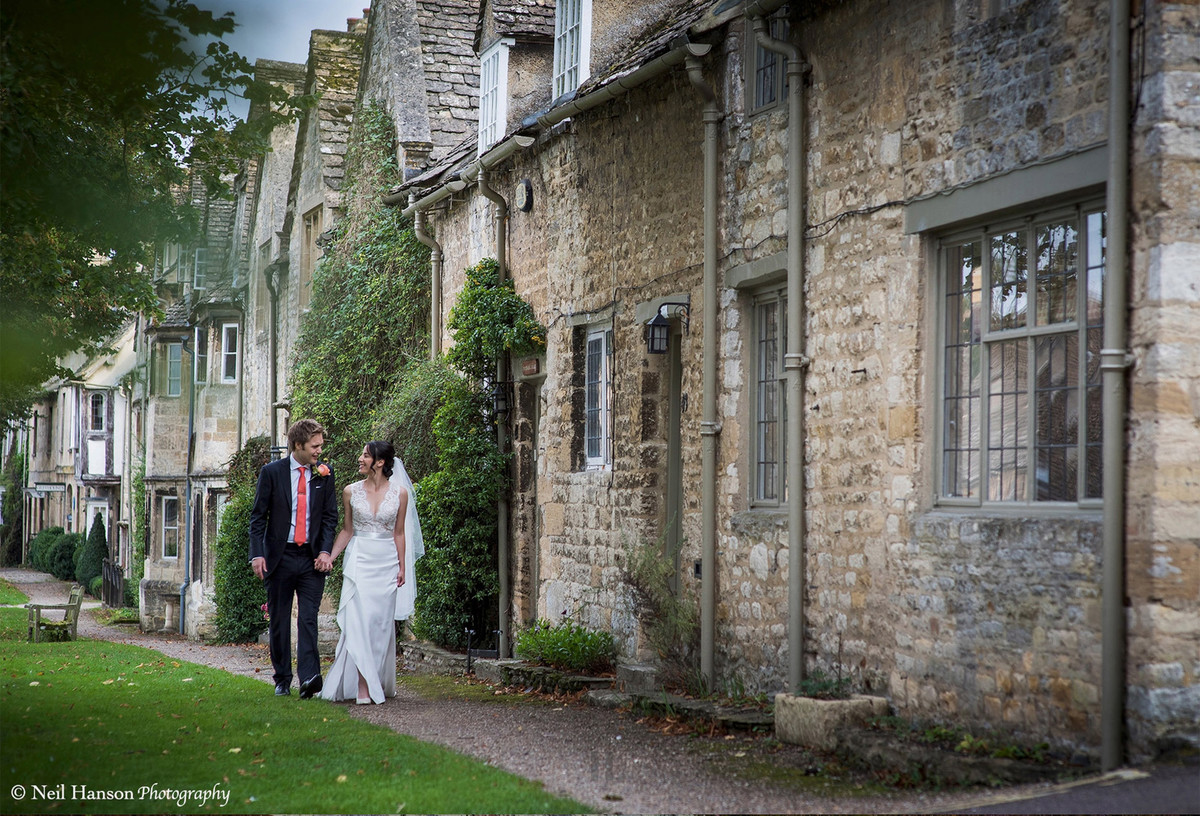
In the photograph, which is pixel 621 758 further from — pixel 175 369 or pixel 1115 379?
pixel 175 369

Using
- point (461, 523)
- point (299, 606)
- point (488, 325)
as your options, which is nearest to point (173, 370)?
point (461, 523)

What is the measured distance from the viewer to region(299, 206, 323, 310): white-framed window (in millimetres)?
22109

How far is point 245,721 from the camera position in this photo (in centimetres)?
812

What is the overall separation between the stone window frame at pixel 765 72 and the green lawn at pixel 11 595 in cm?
2987

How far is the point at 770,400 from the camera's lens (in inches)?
366

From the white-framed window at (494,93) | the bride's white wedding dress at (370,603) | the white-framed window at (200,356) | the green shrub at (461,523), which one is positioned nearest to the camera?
the bride's white wedding dress at (370,603)

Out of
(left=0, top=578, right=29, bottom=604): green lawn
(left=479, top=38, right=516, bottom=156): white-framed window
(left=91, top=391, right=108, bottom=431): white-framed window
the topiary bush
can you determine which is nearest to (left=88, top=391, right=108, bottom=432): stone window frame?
(left=91, top=391, right=108, bottom=431): white-framed window

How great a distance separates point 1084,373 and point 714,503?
144 inches

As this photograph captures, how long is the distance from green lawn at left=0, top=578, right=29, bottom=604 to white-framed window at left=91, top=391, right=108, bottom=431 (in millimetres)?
5961

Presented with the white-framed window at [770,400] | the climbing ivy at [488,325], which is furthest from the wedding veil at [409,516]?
the climbing ivy at [488,325]

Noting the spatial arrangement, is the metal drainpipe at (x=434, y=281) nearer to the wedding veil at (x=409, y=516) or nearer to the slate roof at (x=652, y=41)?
the slate roof at (x=652, y=41)

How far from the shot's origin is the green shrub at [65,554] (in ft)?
153

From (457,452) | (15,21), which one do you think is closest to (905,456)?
(15,21)

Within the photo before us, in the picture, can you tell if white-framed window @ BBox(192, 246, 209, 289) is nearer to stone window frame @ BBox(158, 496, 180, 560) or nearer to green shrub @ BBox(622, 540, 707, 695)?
green shrub @ BBox(622, 540, 707, 695)
